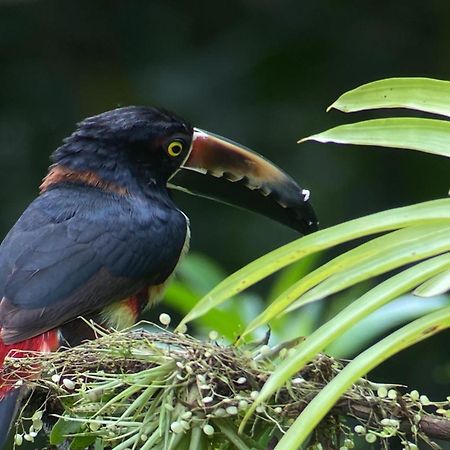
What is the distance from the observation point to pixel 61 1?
5965 mm

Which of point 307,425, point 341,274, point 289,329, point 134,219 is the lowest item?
point 289,329

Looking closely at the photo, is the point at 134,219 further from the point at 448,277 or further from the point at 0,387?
the point at 448,277

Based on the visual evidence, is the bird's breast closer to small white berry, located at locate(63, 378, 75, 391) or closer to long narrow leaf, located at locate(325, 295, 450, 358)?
long narrow leaf, located at locate(325, 295, 450, 358)

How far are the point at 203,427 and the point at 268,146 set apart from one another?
385 cm

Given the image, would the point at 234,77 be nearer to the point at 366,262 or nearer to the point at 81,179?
the point at 81,179

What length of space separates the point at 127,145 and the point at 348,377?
1865mm

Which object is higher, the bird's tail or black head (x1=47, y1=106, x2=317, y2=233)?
black head (x1=47, y1=106, x2=317, y2=233)

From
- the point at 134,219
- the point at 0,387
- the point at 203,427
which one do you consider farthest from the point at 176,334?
the point at 134,219

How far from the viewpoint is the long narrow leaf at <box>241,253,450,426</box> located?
5.33ft

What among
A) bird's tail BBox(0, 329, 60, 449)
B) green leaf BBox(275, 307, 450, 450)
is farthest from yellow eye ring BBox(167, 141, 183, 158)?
green leaf BBox(275, 307, 450, 450)

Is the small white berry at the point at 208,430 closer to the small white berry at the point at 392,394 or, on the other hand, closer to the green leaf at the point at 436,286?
the small white berry at the point at 392,394

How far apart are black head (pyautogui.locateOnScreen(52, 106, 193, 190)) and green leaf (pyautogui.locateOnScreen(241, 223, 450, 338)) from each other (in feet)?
5.57

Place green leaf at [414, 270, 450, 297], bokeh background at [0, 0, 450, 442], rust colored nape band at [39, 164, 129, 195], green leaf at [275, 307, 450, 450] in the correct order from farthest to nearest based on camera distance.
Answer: bokeh background at [0, 0, 450, 442], rust colored nape band at [39, 164, 129, 195], green leaf at [414, 270, 450, 297], green leaf at [275, 307, 450, 450]

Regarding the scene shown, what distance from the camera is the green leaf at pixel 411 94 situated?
6.41 feet
